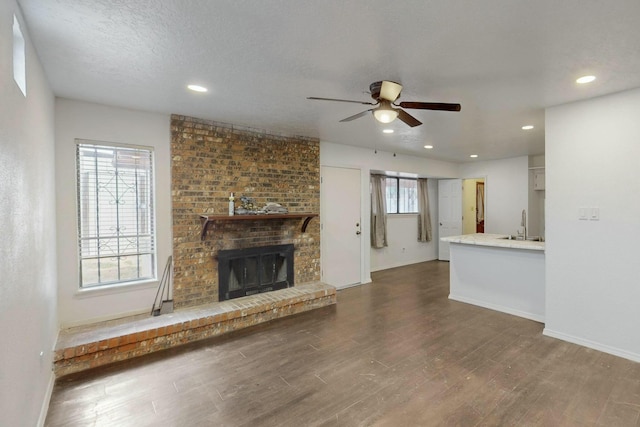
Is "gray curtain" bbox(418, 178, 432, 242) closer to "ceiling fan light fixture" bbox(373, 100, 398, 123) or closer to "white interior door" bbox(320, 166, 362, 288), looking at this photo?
"white interior door" bbox(320, 166, 362, 288)

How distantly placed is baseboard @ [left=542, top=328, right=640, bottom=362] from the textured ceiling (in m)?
2.45

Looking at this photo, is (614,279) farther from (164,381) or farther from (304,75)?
(164,381)

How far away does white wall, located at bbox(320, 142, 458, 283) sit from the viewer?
17.3ft

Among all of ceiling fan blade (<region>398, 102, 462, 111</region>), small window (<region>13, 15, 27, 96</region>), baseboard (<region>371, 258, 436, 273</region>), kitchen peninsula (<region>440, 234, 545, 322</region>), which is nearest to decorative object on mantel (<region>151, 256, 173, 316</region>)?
small window (<region>13, 15, 27, 96</region>)

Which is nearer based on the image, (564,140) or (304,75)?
(304,75)

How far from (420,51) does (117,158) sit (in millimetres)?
3293

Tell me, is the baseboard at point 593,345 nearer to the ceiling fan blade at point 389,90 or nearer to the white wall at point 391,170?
the white wall at point 391,170

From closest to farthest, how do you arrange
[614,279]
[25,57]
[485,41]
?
[25,57], [485,41], [614,279]

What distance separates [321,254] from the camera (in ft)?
16.4

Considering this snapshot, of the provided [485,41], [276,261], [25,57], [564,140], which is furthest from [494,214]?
[25,57]

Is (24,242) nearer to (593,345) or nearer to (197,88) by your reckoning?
(197,88)

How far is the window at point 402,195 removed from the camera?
6.89 metres

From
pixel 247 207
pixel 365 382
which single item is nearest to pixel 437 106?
pixel 365 382

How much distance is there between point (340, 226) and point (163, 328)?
3.11 meters
